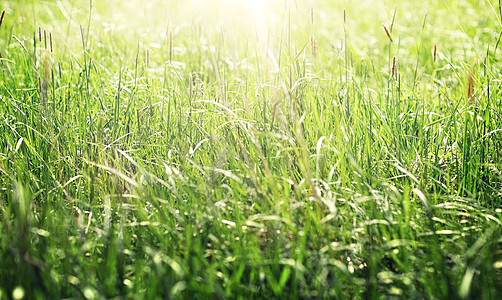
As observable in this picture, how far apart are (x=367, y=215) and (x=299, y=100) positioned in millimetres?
681

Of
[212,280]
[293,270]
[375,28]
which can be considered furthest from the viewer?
[375,28]

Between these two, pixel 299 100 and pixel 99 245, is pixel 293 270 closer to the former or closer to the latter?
pixel 99 245

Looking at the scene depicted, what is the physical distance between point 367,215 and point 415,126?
1.85 ft

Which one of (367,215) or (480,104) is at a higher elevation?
(480,104)

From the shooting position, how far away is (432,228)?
4.51 ft

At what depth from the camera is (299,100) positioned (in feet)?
6.51

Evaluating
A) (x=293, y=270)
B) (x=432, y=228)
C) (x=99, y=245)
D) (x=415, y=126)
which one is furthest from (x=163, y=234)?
(x=415, y=126)

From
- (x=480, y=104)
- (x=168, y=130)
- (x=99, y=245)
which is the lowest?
(x=99, y=245)

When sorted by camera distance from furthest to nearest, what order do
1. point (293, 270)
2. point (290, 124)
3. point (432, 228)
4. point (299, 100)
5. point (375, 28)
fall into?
1. point (375, 28)
2. point (299, 100)
3. point (290, 124)
4. point (432, 228)
5. point (293, 270)

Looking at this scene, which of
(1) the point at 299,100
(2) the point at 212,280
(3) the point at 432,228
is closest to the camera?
(2) the point at 212,280

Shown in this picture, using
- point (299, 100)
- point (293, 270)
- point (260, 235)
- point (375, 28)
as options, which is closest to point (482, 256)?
point (293, 270)

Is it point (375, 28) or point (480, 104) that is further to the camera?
point (375, 28)

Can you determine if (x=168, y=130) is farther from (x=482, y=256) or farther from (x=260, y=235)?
(x=482, y=256)

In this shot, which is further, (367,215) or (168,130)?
(168,130)
